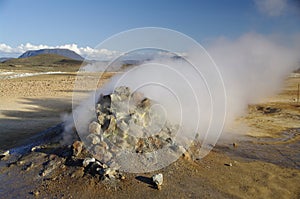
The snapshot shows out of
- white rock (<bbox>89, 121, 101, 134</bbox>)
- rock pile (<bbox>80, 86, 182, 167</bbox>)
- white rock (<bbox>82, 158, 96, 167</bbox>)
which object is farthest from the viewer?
white rock (<bbox>89, 121, 101, 134</bbox>)

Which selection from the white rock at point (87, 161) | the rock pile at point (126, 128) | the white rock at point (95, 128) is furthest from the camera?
the white rock at point (95, 128)

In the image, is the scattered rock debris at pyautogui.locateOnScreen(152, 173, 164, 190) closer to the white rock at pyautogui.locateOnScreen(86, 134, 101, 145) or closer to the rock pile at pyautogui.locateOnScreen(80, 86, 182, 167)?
the rock pile at pyautogui.locateOnScreen(80, 86, 182, 167)

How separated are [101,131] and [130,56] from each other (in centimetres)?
204

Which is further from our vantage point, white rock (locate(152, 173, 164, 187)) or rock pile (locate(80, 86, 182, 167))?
rock pile (locate(80, 86, 182, 167))

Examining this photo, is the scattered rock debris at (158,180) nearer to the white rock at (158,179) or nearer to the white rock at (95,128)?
the white rock at (158,179)

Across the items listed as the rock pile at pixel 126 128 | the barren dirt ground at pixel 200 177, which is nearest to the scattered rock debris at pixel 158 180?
the barren dirt ground at pixel 200 177

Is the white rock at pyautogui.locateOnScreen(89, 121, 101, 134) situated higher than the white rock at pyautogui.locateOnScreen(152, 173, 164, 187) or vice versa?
the white rock at pyautogui.locateOnScreen(89, 121, 101, 134)

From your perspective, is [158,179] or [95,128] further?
[95,128]

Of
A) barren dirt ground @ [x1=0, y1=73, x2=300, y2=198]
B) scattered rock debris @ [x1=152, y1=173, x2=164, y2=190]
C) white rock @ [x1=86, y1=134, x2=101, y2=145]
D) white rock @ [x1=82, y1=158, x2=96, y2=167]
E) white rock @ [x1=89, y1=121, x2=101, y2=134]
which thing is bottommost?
barren dirt ground @ [x1=0, y1=73, x2=300, y2=198]

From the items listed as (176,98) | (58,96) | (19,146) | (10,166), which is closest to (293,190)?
(176,98)

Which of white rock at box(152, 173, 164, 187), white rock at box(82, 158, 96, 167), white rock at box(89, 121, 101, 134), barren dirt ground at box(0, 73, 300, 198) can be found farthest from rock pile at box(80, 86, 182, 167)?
white rock at box(152, 173, 164, 187)

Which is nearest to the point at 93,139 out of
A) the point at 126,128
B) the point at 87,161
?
the point at 87,161

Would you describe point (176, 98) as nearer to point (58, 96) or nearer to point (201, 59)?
point (201, 59)

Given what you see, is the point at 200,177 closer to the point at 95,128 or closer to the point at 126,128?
the point at 126,128
